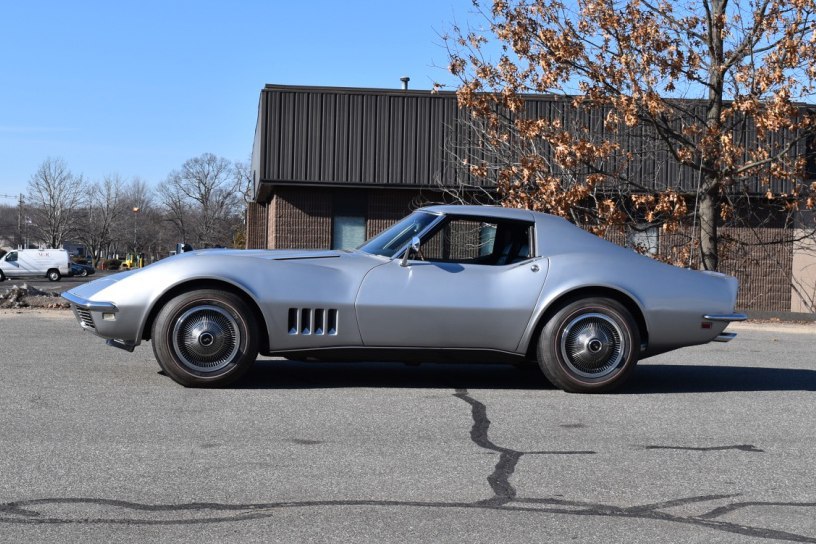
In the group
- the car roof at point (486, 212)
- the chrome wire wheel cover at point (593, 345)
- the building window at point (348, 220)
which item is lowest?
the chrome wire wheel cover at point (593, 345)

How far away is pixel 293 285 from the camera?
685 cm

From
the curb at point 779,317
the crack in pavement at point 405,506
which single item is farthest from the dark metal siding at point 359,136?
the crack in pavement at point 405,506

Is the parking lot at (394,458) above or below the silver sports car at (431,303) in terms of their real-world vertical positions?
below

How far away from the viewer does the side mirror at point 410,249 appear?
6832 millimetres

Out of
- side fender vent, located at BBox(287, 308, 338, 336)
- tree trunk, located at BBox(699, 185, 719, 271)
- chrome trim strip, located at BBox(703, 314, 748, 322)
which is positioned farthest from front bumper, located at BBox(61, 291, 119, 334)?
tree trunk, located at BBox(699, 185, 719, 271)

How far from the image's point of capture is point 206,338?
265 inches

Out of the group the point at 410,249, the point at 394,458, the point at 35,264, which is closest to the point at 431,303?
the point at 410,249

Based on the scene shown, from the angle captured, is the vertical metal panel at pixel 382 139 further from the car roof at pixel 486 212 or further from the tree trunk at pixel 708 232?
the car roof at pixel 486 212

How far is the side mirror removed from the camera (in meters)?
6.83

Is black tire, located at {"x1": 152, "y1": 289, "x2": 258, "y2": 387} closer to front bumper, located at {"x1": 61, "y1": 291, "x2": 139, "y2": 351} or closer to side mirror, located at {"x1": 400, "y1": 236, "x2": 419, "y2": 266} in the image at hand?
front bumper, located at {"x1": 61, "y1": 291, "x2": 139, "y2": 351}

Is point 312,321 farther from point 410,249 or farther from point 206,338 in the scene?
point 410,249

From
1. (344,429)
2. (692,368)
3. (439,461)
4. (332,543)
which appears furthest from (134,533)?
(692,368)

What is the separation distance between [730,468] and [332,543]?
226cm

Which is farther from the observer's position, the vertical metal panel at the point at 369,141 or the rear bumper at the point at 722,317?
the vertical metal panel at the point at 369,141
